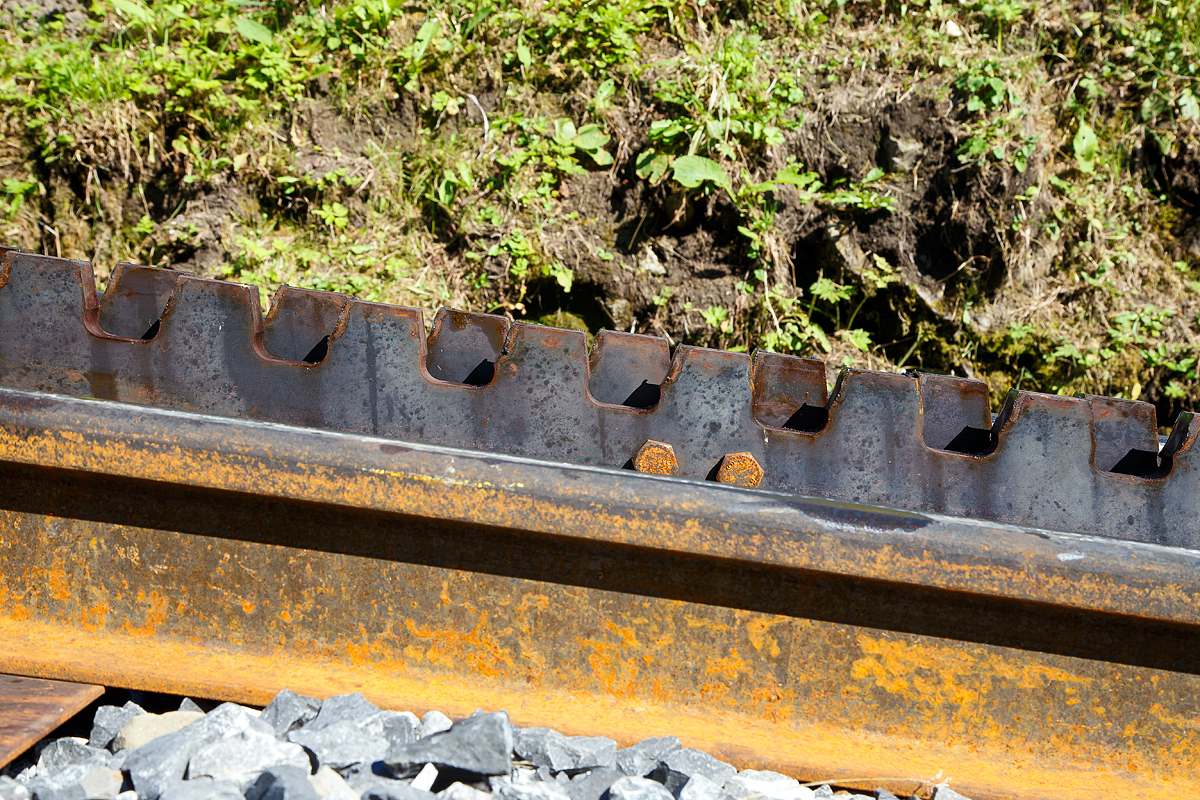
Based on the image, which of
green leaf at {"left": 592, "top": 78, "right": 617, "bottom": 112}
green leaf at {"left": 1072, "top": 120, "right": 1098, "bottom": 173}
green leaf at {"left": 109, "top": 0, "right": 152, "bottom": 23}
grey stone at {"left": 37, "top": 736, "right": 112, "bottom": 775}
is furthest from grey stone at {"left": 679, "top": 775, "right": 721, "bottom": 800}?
green leaf at {"left": 109, "top": 0, "right": 152, "bottom": 23}

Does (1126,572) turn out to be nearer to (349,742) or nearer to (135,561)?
(349,742)

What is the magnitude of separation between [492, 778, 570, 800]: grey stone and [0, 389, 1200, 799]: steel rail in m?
0.23

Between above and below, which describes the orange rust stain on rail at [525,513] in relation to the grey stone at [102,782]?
above

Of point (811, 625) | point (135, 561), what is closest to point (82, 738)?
point (135, 561)

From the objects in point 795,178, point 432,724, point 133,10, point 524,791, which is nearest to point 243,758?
point 432,724

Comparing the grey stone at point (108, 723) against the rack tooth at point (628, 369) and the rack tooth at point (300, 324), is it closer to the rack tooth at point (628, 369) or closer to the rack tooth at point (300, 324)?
the rack tooth at point (300, 324)

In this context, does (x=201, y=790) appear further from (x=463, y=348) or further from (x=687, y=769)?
(x=463, y=348)

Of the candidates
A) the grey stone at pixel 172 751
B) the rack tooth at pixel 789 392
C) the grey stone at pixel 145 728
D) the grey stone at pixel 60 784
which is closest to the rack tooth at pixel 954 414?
the rack tooth at pixel 789 392

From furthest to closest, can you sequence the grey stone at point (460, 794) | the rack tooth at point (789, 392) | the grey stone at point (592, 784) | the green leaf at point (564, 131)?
the green leaf at point (564, 131), the rack tooth at point (789, 392), the grey stone at point (592, 784), the grey stone at point (460, 794)

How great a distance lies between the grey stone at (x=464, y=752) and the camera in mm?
1303

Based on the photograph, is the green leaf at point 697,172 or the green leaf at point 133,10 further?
the green leaf at point 133,10

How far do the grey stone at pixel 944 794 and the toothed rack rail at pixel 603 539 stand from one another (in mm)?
32

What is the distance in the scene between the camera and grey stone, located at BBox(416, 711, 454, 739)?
1475mm

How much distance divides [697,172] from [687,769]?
2607 mm
